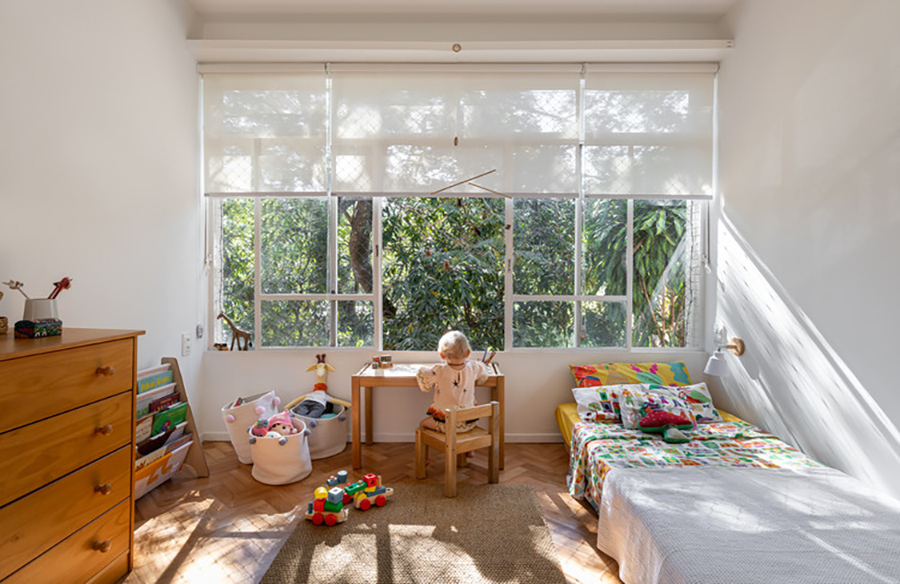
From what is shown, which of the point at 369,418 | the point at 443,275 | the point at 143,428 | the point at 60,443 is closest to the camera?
the point at 60,443

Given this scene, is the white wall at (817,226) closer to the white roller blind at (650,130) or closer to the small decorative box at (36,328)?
the white roller blind at (650,130)

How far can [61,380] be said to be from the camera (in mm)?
1548

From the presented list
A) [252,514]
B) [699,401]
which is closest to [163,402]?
[252,514]

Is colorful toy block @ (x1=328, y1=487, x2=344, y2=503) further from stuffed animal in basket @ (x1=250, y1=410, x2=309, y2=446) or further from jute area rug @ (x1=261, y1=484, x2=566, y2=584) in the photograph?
stuffed animal in basket @ (x1=250, y1=410, x2=309, y2=446)

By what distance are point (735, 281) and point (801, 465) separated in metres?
1.26

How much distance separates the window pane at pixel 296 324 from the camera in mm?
3424

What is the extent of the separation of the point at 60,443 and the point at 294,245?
2.09 m

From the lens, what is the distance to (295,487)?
8.62ft

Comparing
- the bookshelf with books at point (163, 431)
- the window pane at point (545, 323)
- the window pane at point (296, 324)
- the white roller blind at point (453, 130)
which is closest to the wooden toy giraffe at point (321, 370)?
the window pane at point (296, 324)

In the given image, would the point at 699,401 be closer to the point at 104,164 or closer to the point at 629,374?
the point at 629,374

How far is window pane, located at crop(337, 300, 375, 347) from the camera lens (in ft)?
11.3

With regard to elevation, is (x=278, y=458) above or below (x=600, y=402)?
below

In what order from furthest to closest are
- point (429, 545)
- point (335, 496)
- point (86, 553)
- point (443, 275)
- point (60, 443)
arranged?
point (443, 275)
point (335, 496)
point (429, 545)
point (86, 553)
point (60, 443)

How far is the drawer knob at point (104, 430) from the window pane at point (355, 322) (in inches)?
70.6
